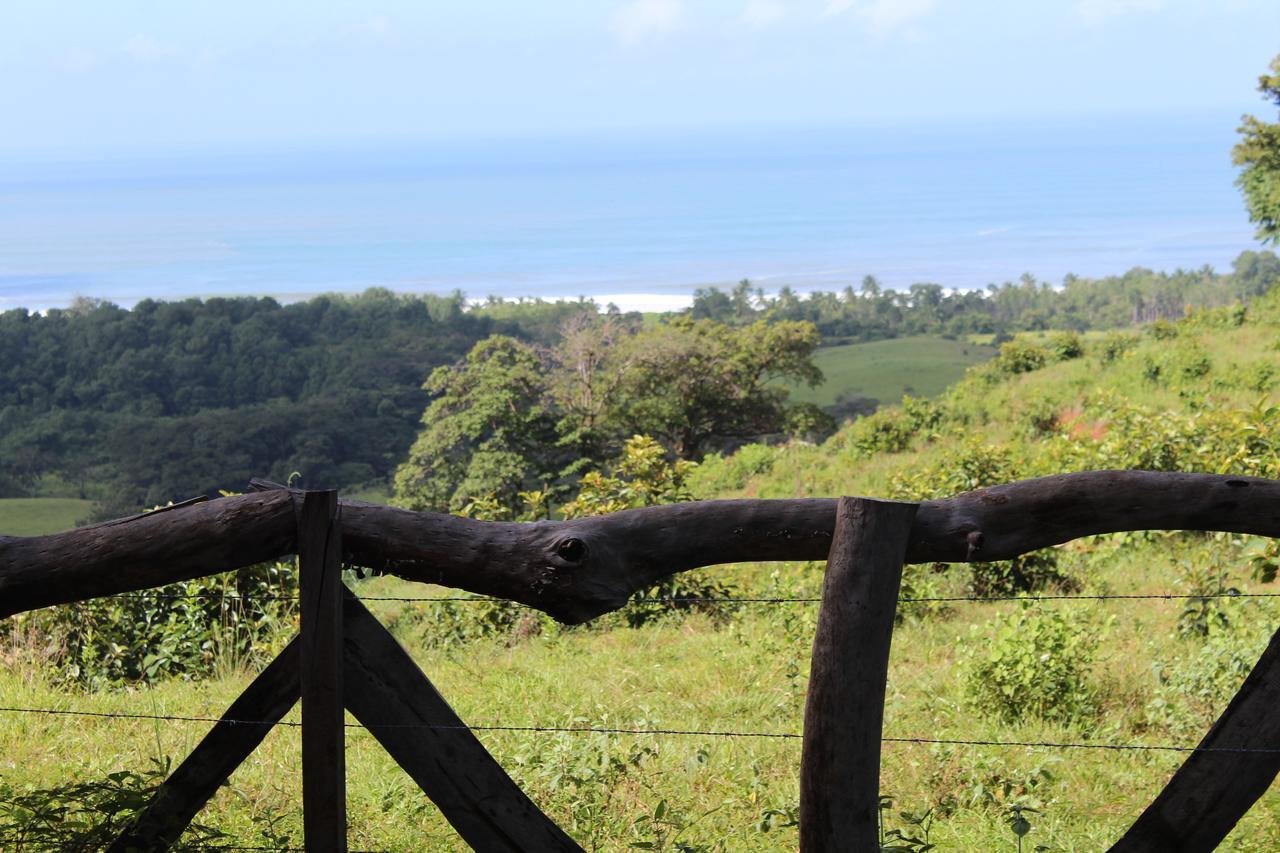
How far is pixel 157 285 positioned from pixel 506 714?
127029 millimetres

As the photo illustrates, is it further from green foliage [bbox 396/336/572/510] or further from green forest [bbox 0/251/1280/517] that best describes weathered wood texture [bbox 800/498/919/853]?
green foliage [bbox 396/336/572/510]

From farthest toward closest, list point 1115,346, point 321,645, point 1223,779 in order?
point 1115,346
point 1223,779
point 321,645

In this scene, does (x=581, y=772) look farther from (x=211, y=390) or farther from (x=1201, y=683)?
(x=211, y=390)

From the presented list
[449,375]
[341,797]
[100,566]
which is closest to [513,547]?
[341,797]

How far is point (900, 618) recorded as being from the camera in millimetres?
6668

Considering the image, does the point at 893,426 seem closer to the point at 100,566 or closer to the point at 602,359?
the point at 602,359

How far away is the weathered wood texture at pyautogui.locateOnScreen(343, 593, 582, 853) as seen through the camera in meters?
2.11

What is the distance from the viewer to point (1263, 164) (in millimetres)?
24125

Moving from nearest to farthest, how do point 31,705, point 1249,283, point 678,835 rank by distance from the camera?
point 678,835, point 31,705, point 1249,283

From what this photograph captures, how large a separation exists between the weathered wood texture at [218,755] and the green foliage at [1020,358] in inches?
971

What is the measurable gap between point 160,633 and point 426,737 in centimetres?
408

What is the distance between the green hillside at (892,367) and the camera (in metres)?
58.7

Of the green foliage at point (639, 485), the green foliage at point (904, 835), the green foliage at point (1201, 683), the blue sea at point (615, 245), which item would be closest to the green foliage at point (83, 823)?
the green foliage at point (904, 835)

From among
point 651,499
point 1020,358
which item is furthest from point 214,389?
point 651,499
